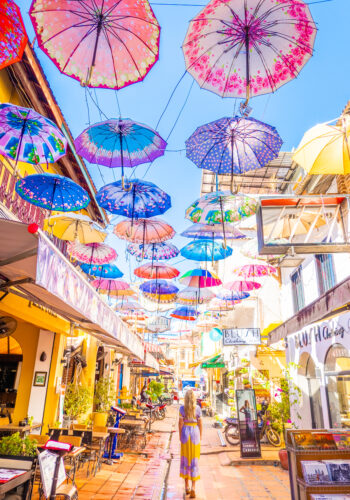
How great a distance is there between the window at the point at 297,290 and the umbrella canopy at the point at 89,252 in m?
7.03

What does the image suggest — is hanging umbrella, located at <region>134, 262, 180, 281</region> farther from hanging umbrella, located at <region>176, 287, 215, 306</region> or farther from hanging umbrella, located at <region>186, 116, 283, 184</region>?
hanging umbrella, located at <region>186, 116, 283, 184</region>

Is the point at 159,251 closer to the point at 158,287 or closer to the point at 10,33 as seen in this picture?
the point at 158,287

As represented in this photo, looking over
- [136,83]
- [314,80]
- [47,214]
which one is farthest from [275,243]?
[47,214]

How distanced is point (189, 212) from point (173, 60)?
3496mm

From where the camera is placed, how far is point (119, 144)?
6.98 meters

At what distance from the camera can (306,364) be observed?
37.0 ft

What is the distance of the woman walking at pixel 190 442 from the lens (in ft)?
20.9

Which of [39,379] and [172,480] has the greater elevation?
[39,379]

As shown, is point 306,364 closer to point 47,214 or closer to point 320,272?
point 320,272

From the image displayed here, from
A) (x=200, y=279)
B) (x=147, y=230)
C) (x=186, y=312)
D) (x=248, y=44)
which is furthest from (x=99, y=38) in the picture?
(x=186, y=312)

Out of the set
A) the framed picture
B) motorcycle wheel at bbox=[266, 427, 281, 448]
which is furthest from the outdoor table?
motorcycle wheel at bbox=[266, 427, 281, 448]

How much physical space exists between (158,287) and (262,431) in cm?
642

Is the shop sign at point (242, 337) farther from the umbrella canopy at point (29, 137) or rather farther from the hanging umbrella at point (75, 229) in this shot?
the umbrella canopy at point (29, 137)

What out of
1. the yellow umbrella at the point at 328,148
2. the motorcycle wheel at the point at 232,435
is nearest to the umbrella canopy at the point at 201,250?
the yellow umbrella at the point at 328,148
